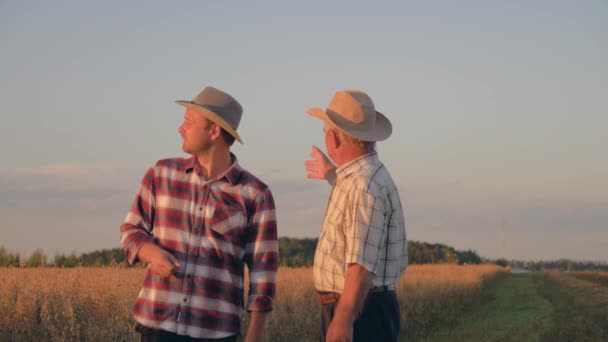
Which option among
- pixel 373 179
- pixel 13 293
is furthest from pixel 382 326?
pixel 13 293

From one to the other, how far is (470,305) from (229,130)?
27495 mm

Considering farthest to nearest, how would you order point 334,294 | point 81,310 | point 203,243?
point 81,310, point 334,294, point 203,243

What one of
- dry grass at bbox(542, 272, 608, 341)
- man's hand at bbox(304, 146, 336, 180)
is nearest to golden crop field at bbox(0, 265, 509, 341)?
man's hand at bbox(304, 146, 336, 180)

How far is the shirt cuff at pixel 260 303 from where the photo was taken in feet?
14.3

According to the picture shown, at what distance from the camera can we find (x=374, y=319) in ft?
15.1

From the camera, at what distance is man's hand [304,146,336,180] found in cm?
519

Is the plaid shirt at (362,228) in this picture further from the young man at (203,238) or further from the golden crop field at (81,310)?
the golden crop field at (81,310)

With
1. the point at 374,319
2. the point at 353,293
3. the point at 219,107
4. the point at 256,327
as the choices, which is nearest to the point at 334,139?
the point at 219,107

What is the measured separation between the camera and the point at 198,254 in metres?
4.31

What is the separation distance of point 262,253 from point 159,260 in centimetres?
59

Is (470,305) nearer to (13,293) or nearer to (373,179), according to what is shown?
(13,293)

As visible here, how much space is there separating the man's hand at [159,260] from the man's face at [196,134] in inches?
24.3

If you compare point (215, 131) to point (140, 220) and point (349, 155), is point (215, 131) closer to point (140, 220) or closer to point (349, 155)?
point (140, 220)

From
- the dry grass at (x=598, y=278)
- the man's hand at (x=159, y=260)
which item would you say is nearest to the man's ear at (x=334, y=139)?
the man's hand at (x=159, y=260)
